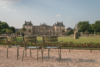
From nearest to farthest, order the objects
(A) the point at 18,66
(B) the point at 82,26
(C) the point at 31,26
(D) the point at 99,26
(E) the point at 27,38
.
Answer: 1. (A) the point at 18,66
2. (E) the point at 27,38
3. (D) the point at 99,26
4. (B) the point at 82,26
5. (C) the point at 31,26

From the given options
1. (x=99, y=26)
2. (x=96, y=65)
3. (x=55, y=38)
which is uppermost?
(x=99, y=26)

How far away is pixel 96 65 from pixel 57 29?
2472 inches

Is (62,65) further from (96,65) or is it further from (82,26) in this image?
(82,26)

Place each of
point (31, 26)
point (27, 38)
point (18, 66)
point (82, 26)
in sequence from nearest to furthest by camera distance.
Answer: point (18, 66) → point (27, 38) → point (82, 26) → point (31, 26)

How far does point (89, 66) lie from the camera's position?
9.86ft

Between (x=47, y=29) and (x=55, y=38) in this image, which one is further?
(x=47, y=29)

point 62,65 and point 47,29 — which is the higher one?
point 47,29

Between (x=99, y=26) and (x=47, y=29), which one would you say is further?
(x=47, y=29)

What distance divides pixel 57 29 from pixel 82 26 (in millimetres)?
21606

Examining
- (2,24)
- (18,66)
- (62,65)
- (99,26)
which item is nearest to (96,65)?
(62,65)

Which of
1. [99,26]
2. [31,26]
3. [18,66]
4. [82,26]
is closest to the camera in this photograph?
[18,66]

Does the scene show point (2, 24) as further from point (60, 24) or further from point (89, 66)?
point (89, 66)

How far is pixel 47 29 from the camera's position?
6644 cm

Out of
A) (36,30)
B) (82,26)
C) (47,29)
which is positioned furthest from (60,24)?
(82,26)
